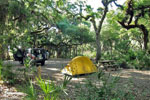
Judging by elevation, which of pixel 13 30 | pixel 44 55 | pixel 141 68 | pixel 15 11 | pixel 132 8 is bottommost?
pixel 141 68

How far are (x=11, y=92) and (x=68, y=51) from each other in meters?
21.8

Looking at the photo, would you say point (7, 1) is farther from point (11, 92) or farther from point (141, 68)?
point (141, 68)

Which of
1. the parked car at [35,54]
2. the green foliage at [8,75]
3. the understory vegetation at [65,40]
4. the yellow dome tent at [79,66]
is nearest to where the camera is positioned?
the understory vegetation at [65,40]

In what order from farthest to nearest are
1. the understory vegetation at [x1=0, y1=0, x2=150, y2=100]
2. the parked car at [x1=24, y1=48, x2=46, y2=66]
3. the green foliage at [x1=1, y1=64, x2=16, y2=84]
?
Answer: 1. the parked car at [x1=24, y1=48, x2=46, y2=66]
2. the green foliage at [x1=1, y1=64, x2=16, y2=84]
3. the understory vegetation at [x1=0, y1=0, x2=150, y2=100]

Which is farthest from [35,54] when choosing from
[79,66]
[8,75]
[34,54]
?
[8,75]

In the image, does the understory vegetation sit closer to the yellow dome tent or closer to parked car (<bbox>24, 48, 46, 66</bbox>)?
parked car (<bbox>24, 48, 46, 66</bbox>)

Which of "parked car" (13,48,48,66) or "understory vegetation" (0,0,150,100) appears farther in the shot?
"parked car" (13,48,48,66)

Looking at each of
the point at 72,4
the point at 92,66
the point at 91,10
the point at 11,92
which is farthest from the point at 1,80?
the point at 91,10

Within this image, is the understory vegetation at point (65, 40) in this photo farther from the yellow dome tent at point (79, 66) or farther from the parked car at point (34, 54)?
the yellow dome tent at point (79, 66)

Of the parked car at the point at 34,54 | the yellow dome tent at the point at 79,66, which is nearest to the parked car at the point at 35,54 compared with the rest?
the parked car at the point at 34,54

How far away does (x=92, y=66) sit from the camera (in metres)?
8.98

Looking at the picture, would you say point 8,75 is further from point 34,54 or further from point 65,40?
point 65,40

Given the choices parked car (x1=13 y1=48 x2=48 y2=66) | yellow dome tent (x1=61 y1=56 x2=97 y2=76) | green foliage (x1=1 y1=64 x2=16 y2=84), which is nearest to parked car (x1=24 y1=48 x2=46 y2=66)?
parked car (x1=13 y1=48 x2=48 y2=66)

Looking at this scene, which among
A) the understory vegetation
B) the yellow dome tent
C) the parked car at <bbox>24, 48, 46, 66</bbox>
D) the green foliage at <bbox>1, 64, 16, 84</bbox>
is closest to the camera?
the understory vegetation
